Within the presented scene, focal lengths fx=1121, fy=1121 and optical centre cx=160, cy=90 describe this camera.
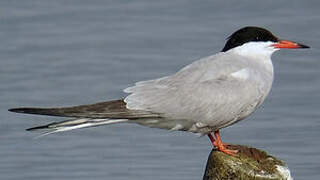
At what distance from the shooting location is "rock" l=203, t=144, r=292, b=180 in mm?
7340

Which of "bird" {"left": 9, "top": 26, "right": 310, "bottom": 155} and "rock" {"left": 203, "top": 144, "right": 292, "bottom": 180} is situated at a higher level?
"bird" {"left": 9, "top": 26, "right": 310, "bottom": 155}

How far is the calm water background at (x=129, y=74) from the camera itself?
10953 millimetres

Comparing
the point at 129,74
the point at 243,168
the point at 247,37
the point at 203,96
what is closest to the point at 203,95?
the point at 203,96

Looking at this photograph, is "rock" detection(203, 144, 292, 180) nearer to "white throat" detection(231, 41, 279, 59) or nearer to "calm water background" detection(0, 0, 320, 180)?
"white throat" detection(231, 41, 279, 59)

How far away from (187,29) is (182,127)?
4891mm

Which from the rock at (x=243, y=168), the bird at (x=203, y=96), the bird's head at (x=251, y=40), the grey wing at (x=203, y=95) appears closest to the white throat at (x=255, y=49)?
the bird's head at (x=251, y=40)

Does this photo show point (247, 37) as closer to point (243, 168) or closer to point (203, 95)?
point (203, 95)

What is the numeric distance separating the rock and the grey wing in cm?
98

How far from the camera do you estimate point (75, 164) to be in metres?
10.9

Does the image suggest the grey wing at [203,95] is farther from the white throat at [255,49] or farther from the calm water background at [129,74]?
the calm water background at [129,74]

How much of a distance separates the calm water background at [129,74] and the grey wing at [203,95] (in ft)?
6.80

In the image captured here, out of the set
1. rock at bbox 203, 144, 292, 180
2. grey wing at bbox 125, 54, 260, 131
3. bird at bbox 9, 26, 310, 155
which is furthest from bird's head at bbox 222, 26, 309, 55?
rock at bbox 203, 144, 292, 180

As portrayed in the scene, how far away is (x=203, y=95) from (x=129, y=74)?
3.86 metres

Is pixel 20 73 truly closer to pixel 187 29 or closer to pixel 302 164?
pixel 187 29
